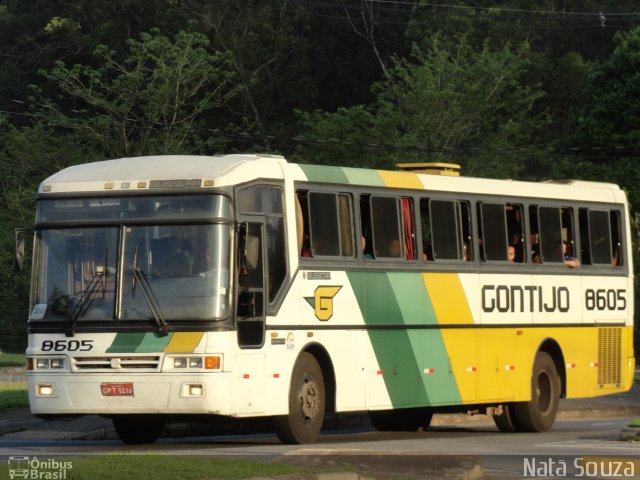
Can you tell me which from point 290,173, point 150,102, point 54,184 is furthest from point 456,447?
point 150,102

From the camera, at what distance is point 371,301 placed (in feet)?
64.4

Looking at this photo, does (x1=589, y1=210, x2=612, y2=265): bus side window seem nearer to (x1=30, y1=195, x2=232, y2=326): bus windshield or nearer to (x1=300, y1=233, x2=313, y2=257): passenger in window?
(x1=300, y1=233, x2=313, y2=257): passenger in window

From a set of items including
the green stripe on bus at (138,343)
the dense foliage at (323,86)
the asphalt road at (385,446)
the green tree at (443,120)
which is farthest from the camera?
the green tree at (443,120)

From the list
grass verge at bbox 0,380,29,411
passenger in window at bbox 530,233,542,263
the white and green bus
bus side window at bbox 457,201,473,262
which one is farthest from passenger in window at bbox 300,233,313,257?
grass verge at bbox 0,380,29,411

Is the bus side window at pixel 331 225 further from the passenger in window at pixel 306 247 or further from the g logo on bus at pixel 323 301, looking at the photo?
the g logo on bus at pixel 323 301

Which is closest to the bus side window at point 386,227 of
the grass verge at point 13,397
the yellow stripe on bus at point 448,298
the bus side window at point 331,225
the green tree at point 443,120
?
the bus side window at point 331,225

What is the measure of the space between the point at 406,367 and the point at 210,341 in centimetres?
373

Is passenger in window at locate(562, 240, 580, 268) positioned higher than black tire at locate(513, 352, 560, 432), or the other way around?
passenger in window at locate(562, 240, 580, 268)

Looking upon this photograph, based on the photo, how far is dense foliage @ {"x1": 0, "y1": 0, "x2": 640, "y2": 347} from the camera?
2235 inches

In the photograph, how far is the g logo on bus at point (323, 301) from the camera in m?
18.6

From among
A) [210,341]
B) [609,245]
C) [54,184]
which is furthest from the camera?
[609,245]

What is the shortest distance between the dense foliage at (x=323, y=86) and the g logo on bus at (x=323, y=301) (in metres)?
25.3

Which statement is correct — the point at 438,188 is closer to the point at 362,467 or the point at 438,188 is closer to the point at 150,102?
the point at 362,467

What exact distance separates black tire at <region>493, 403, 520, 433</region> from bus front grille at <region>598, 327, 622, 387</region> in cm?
192
